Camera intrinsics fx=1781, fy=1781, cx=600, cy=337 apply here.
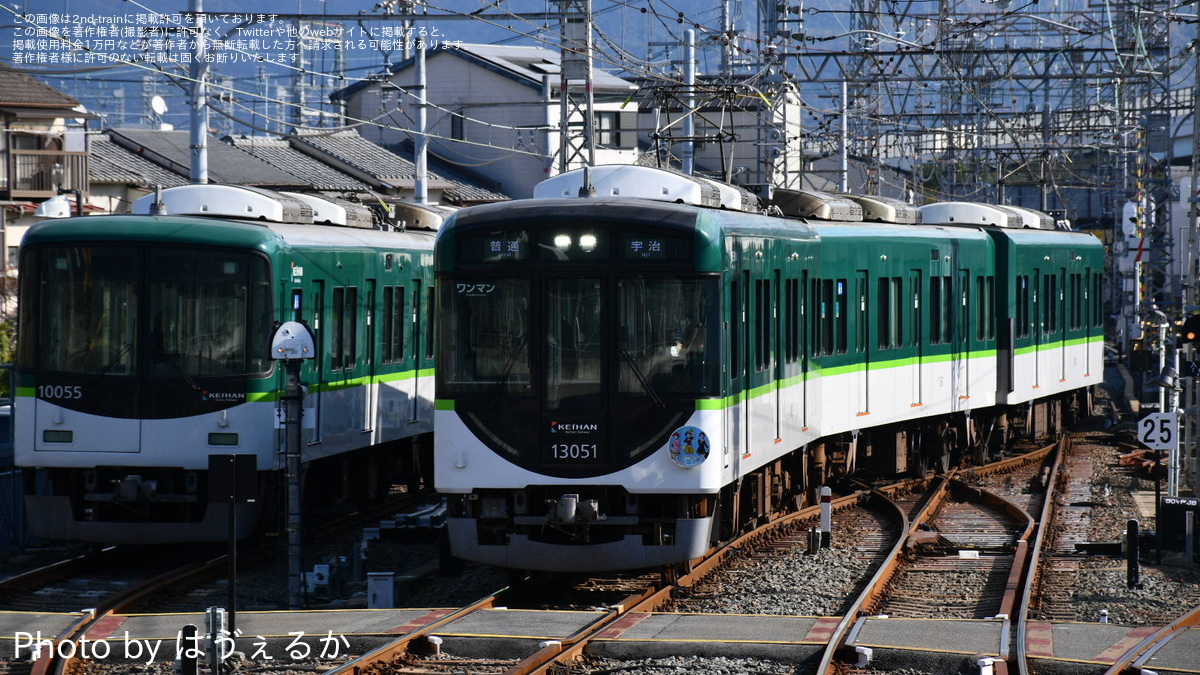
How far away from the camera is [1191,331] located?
15352 mm

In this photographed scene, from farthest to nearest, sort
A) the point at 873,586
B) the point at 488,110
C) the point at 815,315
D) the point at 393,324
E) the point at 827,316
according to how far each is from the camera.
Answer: the point at 488,110 → the point at 393,324 → the point at 827,316 → the point at 815,315 → the point at 873,586

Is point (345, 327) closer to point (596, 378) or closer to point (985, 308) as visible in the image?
point (596, 378)

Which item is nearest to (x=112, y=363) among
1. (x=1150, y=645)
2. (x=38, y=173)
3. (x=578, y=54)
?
(x=1150, y=645)

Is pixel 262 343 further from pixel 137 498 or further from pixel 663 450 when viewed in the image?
pixel 663 450

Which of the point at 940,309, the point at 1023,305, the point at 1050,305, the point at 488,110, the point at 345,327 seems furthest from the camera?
the point at 488,110

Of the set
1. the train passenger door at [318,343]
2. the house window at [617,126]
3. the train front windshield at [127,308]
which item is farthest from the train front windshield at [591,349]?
the house window at [617,126]

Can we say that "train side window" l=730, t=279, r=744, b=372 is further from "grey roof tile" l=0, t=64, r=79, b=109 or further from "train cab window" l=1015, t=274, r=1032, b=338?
"grey roof tile" l=0, t=64, r=79, b=109

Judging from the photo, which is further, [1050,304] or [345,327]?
[1050,304]

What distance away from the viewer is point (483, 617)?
10164 millimetres

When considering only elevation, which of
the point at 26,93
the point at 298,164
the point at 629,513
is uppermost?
the point at 26,93

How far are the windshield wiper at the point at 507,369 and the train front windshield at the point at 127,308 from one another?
2.63 meters

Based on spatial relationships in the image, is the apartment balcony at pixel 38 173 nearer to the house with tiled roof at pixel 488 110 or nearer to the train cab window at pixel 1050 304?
the house with tiled roof at pixel 488 110

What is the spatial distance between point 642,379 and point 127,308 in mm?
4058

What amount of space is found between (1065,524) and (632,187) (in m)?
5.45
